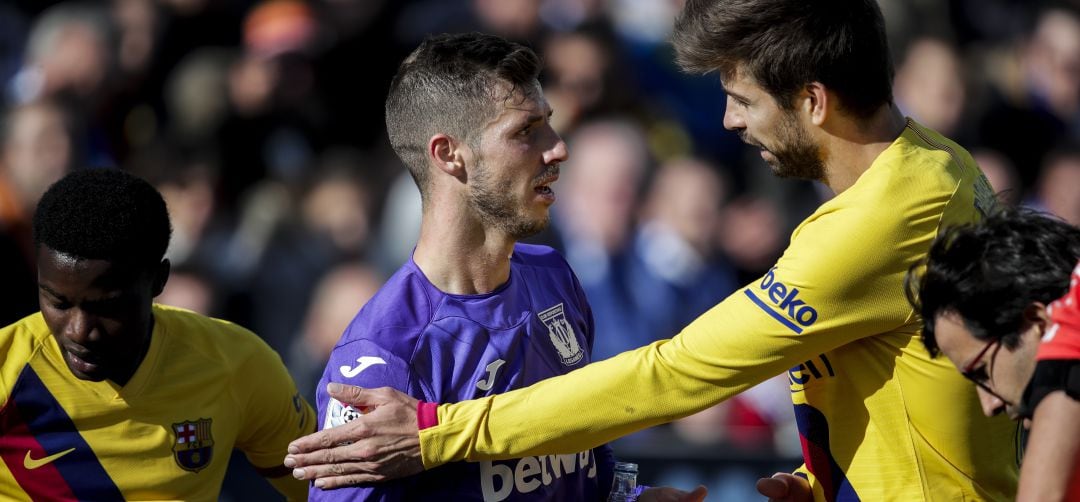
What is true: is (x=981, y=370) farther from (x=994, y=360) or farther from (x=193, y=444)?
(x=193, y=444)

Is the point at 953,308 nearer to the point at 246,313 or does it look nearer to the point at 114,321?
the point at 114,321

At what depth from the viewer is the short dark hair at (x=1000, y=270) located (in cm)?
287

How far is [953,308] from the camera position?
2988mm

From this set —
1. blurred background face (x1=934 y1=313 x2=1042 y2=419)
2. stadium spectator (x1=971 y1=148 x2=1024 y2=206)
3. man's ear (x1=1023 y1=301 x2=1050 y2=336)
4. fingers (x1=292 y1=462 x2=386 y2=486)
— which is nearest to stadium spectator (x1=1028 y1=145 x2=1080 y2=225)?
stadium spectator (x1=971 y1=148 x2=1024 y2=206)

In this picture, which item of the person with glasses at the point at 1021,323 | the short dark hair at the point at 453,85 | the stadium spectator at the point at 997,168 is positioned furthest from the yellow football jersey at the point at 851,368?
the stadium spectator at the point at 997,168

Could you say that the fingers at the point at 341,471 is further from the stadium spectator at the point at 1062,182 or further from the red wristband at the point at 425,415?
the stadium spectator at the point at 1062,182

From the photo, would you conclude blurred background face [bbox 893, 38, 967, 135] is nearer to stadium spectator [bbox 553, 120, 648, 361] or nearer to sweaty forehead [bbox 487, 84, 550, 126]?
stadium spectator [bbox 553, 120, 648, 361]

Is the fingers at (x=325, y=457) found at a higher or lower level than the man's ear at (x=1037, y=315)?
lower

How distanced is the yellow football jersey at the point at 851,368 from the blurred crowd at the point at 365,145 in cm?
380

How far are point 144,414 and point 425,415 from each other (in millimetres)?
1091

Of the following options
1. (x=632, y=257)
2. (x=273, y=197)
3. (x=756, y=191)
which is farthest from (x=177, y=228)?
(x=756, y=191)

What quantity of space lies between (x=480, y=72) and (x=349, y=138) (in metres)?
4.89

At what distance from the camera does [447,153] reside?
402 centimetres

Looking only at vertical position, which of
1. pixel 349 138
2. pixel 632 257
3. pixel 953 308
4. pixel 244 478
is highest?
pixel 953 308
